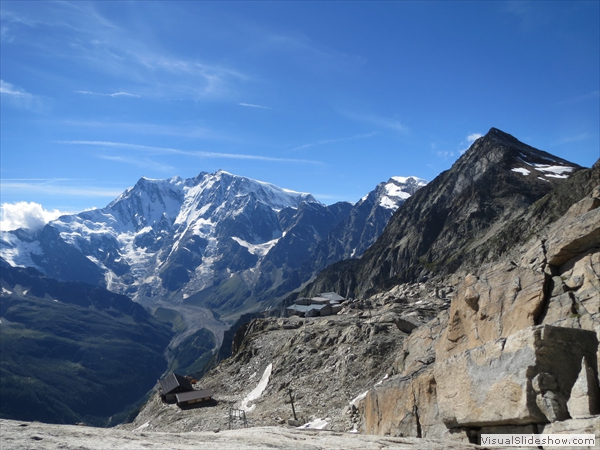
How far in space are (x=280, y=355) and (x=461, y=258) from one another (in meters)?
110

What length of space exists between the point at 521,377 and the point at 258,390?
52719 millimetres

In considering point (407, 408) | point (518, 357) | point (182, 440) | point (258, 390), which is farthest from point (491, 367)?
point (258, 390)

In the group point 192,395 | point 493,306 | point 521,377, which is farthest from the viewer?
point 192,395

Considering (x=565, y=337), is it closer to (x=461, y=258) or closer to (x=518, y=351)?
(x=518, y=351)

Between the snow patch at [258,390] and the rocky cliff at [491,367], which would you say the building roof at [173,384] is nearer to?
the rocky cliff at [491,367]

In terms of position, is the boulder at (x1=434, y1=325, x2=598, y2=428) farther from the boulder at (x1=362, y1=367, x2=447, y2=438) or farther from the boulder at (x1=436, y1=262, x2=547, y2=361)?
the boulder at (x1=436, y1=262, x2=547, y2=361)

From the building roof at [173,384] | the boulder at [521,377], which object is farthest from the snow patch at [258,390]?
the boulder at [521,377]

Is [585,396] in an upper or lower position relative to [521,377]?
lower

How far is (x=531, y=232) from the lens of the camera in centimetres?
13050

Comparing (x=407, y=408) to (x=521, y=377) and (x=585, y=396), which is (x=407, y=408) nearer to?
(x=521, y=377)

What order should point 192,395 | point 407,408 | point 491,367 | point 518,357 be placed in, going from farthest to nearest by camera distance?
point 192,395
point 407,408
point 491,367
point 518,357

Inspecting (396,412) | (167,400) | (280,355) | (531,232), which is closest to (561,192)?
(531,232)

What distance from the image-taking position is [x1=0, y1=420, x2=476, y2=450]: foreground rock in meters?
12.0

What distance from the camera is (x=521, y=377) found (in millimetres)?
15984
